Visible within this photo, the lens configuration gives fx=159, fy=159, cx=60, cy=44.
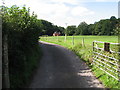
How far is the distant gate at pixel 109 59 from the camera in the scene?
7.61m

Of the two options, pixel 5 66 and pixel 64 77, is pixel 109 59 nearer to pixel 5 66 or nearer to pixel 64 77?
pixel 64 77

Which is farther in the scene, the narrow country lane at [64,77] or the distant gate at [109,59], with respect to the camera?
the distant gate at [109,59]

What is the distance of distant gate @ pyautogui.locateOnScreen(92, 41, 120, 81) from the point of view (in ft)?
25.0

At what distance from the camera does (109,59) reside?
28.4 ft

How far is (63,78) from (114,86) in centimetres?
255

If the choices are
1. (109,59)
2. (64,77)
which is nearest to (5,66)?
(64,77)

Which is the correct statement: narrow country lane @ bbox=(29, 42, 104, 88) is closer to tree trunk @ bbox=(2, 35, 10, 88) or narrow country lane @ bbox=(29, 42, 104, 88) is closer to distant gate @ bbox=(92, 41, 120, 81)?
distant gate @ bbox=(92, 41, 120, 81)

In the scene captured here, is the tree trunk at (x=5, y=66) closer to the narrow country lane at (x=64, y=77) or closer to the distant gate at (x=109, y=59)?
the narrow country lane at (x=64, y=77)

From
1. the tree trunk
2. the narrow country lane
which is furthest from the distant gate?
the tree trunk

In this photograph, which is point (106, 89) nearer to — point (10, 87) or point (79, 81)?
point (79, 81)

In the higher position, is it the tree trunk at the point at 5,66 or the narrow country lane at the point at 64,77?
the tree trunk at the point at 5,66

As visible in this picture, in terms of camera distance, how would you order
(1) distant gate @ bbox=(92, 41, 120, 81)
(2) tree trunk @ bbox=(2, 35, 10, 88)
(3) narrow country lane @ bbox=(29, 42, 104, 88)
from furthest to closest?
1. (1) distant gate @ bbox=(92, 41, 120, 81)
2. (3) narrow country lane @ bbox=(29, 42, 104, 88)
3. (2) tree trunk @ bbox=(2, 35, 10, 88)

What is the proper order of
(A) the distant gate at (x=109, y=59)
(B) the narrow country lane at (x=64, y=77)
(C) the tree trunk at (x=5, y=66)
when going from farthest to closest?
(A) the distant gate at (x=109, y=59), (B) the narrow country lane at (x=64, y=77), (C) the tree trunk at (x=5, y=66)

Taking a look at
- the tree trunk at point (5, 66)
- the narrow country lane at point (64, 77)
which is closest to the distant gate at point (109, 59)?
the narrow country lane at point (64, 77)
